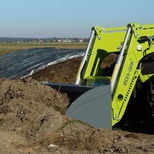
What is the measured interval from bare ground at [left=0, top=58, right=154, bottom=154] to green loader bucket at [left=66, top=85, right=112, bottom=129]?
0.21m

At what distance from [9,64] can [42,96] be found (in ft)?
37.4

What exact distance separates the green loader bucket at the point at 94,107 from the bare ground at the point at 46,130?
8.4 inches

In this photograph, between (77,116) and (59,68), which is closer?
(77,116)

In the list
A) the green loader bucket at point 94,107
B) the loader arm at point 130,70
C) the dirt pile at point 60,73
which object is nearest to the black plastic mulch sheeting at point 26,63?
the dirt pile at point 60,73

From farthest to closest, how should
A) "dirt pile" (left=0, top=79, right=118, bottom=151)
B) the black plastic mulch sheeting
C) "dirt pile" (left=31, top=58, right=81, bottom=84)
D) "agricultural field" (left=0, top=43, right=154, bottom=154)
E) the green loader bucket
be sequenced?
1. the black plastic mulch sheeting
2. "dirt pile" (left=31, top=58, right=81, bottom=84)
3. the green loader bucket
4. "dirt pile" (left=0, top=79, right=118, bottom=151)
5. "agricultural field" (left=0, top=43, right=154, bottom=154)

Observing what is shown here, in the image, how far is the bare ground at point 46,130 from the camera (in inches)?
215

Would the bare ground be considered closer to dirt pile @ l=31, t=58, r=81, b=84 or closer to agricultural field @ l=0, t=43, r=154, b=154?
agricultural field @ l=0, t=43, r=154, b=154

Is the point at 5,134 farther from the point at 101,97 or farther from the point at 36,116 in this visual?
the point at 101,97

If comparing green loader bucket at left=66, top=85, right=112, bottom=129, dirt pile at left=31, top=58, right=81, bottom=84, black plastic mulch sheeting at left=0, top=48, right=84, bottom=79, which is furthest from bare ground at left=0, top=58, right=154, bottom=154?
black plastic mulch sheeting at left=0, top=48, right=84, bottom=79

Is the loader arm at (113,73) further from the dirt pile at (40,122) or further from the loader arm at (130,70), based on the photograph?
the dirt pile at (40,122)

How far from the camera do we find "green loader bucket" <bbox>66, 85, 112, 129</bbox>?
6.48 meters

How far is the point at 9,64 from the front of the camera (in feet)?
59.5

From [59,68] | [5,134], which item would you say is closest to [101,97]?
[5,134]

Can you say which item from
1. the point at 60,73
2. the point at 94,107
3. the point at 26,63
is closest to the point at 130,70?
the point at 94,107
